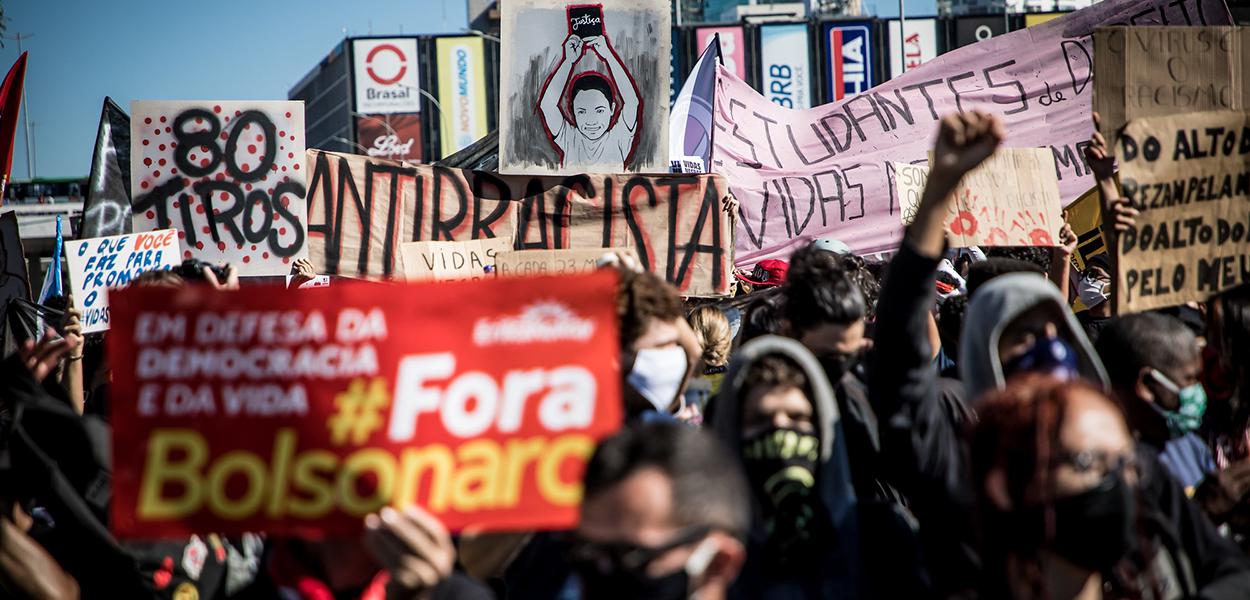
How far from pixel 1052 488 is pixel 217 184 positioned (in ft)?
20.0

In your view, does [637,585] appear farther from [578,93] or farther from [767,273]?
[767,273]

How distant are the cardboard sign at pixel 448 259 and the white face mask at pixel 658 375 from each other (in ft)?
12.7

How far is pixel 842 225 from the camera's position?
923cm

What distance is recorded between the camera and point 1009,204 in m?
6.99

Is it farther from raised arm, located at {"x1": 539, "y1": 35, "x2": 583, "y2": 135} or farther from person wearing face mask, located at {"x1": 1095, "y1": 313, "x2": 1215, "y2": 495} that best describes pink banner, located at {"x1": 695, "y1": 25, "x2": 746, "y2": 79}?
person wearing face mask, located at {"x1": 1095, "y1": 313, "x2": 1215, "y2": 495}

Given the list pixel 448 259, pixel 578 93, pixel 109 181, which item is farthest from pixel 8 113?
pixel 578 93

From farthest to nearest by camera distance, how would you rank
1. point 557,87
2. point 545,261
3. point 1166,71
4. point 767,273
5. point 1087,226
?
point 767,273 → point 1087,226 → point 557,87 → point 545,261 → point 1166,71

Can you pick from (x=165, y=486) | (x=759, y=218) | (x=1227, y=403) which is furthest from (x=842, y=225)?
(x=165, y=486)

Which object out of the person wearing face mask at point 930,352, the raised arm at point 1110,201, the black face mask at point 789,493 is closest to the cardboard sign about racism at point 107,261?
the raised arm at point 1110,201

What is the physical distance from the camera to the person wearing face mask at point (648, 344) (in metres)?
3.34

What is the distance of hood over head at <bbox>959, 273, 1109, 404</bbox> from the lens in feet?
9.02

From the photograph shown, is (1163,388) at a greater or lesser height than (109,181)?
lesser

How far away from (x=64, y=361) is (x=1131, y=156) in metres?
4.26

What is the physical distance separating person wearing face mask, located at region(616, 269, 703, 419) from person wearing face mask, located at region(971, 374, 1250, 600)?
1.19 meters
